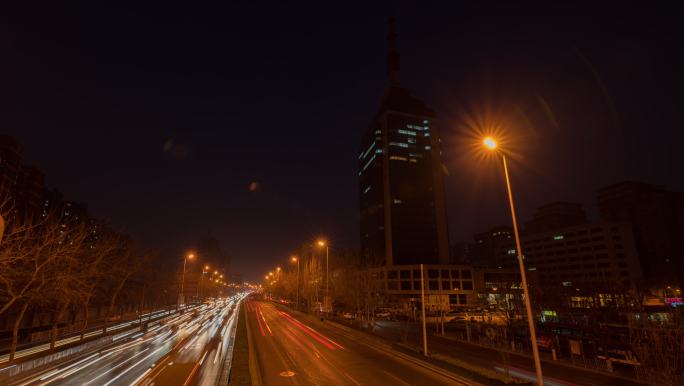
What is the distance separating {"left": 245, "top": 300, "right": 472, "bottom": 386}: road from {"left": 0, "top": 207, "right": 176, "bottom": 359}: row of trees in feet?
56.1

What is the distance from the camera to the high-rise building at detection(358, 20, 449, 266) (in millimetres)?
154875

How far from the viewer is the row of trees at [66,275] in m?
25.8

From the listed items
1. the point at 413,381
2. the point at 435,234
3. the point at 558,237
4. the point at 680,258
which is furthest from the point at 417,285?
the point at 680,258

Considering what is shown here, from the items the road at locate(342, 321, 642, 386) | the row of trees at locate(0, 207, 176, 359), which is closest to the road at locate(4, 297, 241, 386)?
the row of trees at locate(0, 207, 176, 359)

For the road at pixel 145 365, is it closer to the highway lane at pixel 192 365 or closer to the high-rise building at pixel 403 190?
the highway lane at pixel 192 365

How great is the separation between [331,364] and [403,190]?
14004 centimetres

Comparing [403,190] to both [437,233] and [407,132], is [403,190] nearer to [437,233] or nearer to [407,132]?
[437,233]

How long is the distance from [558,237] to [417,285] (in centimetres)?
9338

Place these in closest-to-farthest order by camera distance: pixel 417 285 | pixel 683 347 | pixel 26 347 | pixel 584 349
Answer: pixel 683 347 → pixel 584 349 → pixel 26 347 → pixel 417 285

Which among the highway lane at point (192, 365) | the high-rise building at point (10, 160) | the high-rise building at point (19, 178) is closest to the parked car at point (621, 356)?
the highway lane at point (192, 365)

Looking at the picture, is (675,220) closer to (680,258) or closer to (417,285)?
(680,258)

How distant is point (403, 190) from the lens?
531ft

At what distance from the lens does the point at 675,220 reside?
171625mm

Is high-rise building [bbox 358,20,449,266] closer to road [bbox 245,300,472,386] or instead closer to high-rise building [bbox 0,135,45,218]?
road [bbox 245,300,472,386]
